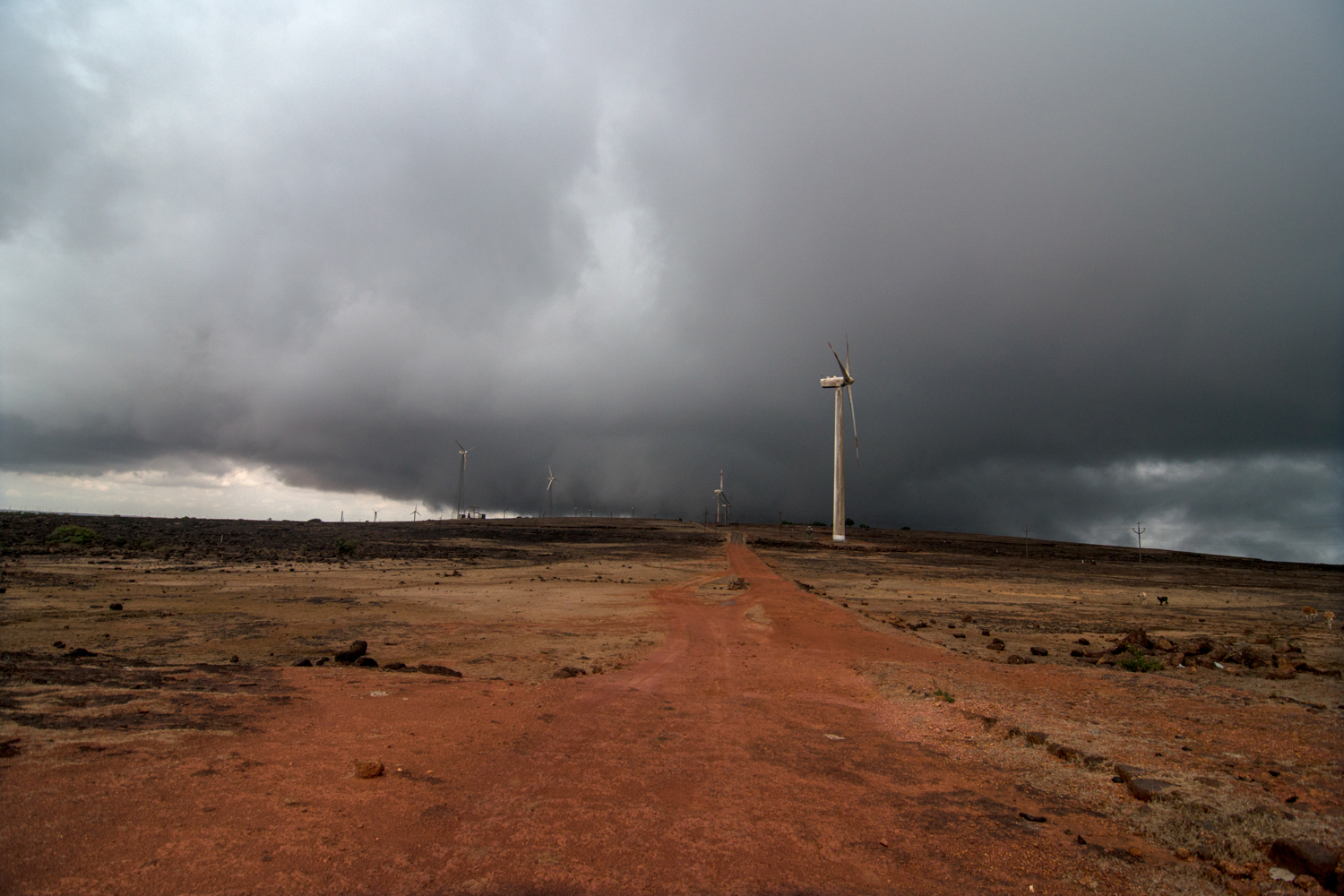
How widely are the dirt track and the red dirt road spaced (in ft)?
0.09

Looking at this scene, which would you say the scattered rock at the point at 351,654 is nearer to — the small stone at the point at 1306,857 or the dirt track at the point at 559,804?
the dirt track at the point at 559,804

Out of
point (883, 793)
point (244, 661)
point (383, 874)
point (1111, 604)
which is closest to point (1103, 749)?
point (883, 793)

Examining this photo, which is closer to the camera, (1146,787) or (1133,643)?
(1146,787)

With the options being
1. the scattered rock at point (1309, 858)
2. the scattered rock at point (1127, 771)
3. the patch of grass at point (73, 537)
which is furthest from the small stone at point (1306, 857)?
the patch of grass at point (73, 537)

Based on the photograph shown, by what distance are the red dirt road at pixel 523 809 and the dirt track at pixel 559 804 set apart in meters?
0.03

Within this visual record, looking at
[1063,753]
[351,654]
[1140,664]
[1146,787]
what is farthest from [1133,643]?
[351,654]

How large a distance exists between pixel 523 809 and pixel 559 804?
38 centimetres

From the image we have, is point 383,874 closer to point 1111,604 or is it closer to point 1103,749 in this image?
point 1103,749

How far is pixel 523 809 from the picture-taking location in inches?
253

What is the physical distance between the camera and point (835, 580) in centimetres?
4447

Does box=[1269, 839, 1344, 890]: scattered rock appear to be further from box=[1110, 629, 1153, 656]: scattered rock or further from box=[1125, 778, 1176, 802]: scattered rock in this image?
box=[1110, 629, 1153, 656]: scattered rock

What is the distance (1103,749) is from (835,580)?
119 feet

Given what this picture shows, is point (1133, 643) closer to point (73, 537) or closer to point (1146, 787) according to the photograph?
point (1146, 787)

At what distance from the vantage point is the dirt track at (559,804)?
5121mm
